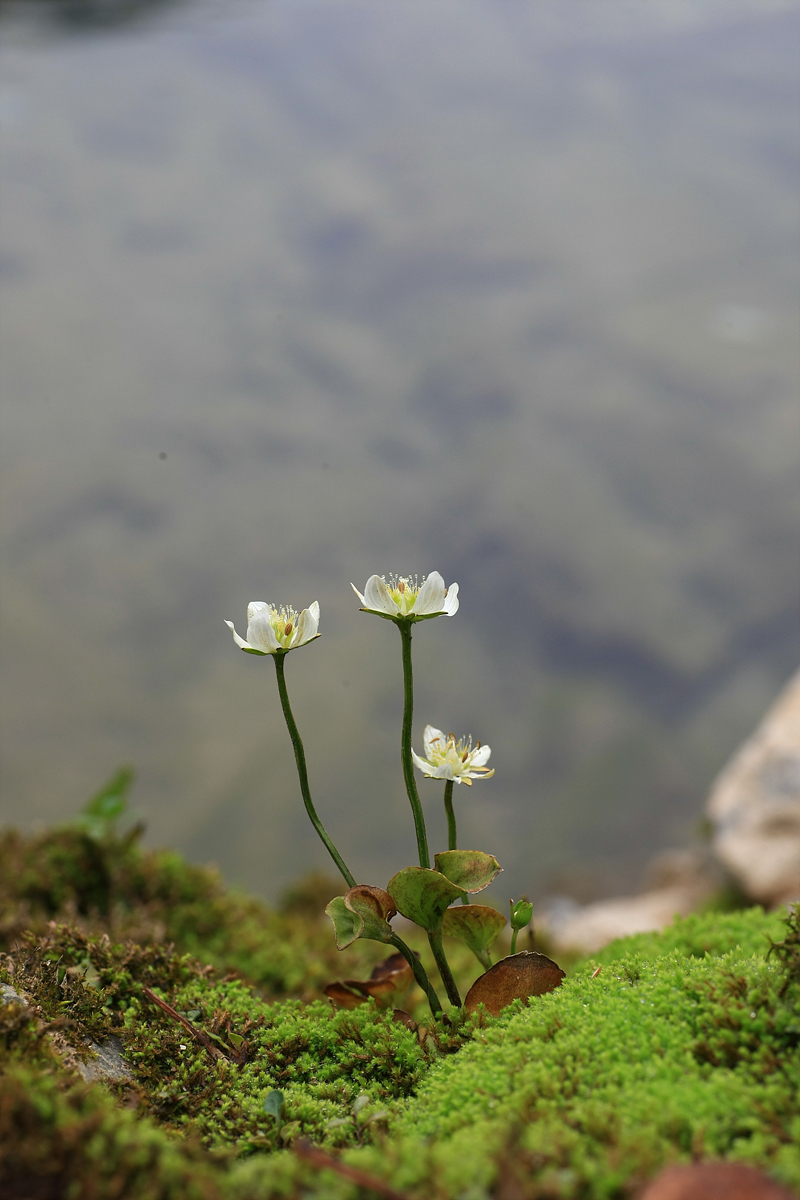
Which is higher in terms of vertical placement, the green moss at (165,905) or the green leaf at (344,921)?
the green moss at (165,905)

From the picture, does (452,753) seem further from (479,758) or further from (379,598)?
(379,598)

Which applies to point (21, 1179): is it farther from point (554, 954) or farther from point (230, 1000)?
point (554, 954)

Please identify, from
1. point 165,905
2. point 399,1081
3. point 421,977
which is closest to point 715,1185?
point 399,1081

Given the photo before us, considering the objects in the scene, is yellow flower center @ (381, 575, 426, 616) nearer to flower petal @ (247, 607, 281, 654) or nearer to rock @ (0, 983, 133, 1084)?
flower petal @ (247, 607, 281, 654)

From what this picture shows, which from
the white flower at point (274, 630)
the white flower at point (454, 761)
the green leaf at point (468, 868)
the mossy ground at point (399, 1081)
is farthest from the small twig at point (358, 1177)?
the white flower at point (274, 630)

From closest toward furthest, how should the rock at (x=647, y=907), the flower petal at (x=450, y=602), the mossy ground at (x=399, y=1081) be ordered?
the mossy ground at (x=399, y=1081), the flower petal at (x=450, y=602), the rock at (x=647, y=907)

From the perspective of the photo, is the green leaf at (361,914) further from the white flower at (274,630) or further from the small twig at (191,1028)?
the white flower at (274,630)
